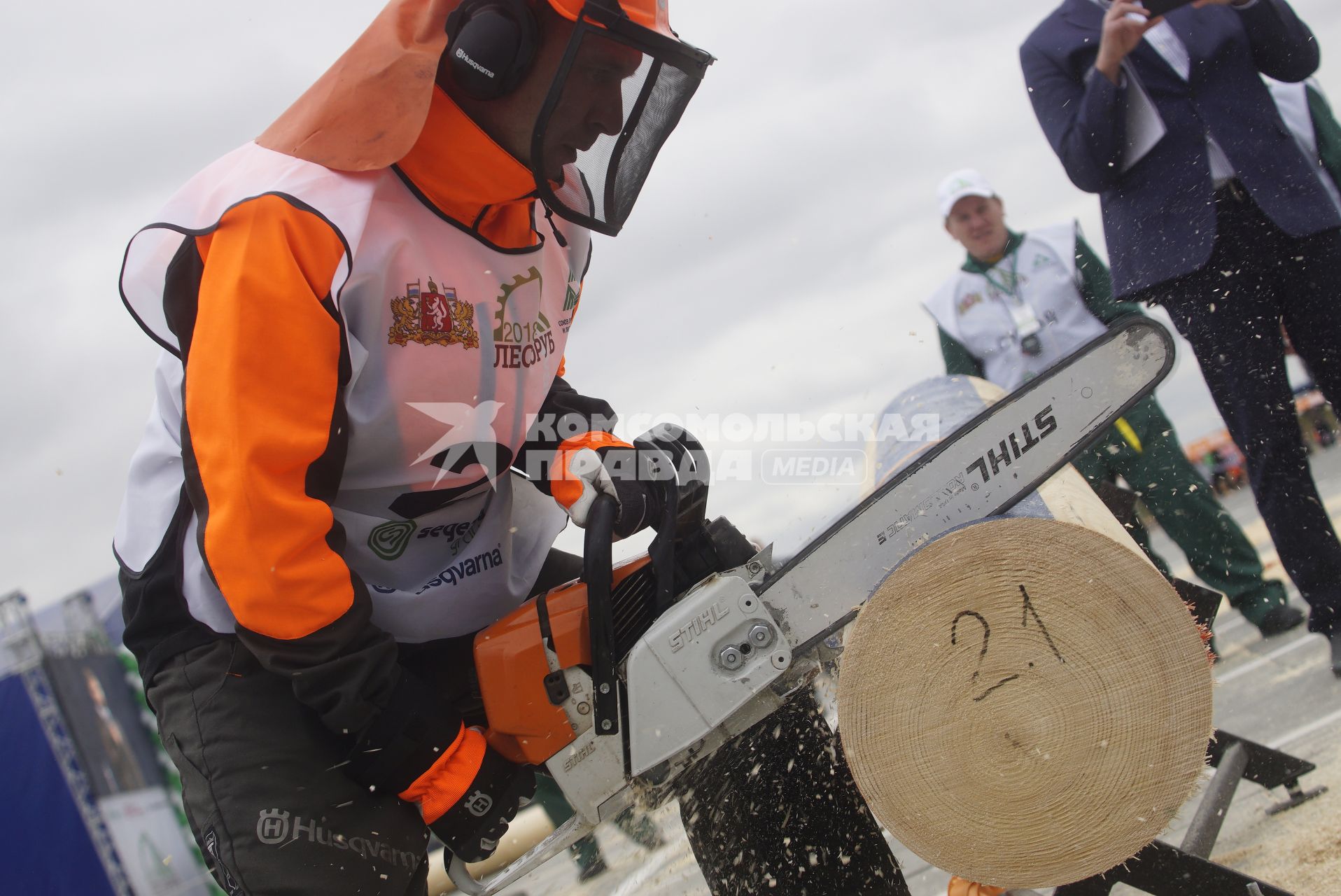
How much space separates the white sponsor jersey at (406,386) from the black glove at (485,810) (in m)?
0.33

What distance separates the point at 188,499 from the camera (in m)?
1.72

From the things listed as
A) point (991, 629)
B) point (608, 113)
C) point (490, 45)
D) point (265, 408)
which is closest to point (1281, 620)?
point (991, 629)

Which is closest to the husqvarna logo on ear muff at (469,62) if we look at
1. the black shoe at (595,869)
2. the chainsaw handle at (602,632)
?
the chainsaw handle at (602,632)

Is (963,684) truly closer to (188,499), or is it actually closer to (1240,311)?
(188,499)

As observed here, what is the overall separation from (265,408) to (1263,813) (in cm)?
271

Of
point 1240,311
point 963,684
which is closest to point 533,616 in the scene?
point 963,684

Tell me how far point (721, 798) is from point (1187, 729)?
2.91ft

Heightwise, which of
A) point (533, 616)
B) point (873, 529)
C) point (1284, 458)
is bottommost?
point (1284, 458)

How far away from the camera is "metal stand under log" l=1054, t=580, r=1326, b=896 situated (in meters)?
1.88

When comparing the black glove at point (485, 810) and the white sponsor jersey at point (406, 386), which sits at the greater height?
the white sponsor jersey at point (406, 386)

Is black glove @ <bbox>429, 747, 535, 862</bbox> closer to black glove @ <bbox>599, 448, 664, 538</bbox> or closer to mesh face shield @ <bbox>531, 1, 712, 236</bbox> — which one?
black glove @ <bbox>599, 448, 664, 538</bbox>

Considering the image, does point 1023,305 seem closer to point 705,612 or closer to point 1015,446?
point 1015,446

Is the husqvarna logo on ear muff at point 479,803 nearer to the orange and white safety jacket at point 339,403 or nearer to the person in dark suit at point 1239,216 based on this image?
the orange and white safety jacket at point 339,403

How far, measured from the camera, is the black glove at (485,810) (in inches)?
69.1
